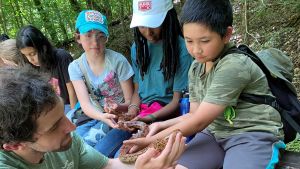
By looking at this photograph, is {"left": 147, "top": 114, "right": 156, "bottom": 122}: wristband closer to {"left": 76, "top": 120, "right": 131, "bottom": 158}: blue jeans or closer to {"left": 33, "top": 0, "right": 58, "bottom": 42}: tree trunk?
{"left": 76, "top": 120, "right": 131, "bottom": 158}: blue jeans

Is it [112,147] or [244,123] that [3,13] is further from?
[244,123]

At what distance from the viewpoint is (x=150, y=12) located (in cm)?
292

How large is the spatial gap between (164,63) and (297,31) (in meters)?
2.98

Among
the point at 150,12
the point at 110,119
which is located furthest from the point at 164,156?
the point at 150,12

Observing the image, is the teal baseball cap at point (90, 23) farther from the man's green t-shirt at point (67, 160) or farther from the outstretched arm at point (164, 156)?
the outstretched arm at point (164, 156)

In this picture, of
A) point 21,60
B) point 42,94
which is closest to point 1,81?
point 42,94

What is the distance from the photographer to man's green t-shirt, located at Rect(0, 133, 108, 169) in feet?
5.57

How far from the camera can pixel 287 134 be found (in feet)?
7.33

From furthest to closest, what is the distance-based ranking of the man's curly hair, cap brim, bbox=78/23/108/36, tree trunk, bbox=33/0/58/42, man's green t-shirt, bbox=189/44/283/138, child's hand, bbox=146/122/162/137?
tree trunk, bbox=33/0/58/42, cap brim, bbox=78/23/108/36, child's hand, bbox=146/122/162/137, man's green t-shirt, bbox=189/44/283/138, the man's curly hair

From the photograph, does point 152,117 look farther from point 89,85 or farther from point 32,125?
point 32,125

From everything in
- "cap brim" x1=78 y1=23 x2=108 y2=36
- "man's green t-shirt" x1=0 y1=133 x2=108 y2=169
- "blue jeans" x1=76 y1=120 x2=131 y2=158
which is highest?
"cap brim" x1=78 y1=23 x2=108 y2=36

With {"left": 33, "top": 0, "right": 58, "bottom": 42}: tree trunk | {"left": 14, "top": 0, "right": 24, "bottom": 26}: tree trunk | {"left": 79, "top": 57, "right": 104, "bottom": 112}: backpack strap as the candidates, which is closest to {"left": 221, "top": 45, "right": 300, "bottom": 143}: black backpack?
{"left": 79, "top": 57, "right": 104, "bottom": 112}: backpack strap

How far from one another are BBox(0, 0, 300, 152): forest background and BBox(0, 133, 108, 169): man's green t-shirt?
7.35ft

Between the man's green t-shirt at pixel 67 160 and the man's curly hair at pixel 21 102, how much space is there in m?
0.15
